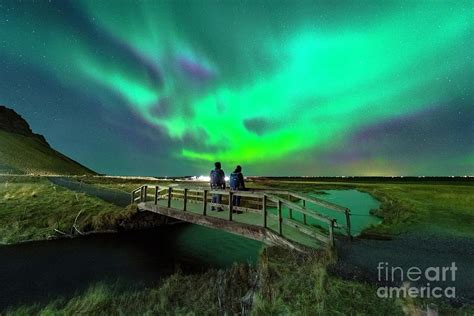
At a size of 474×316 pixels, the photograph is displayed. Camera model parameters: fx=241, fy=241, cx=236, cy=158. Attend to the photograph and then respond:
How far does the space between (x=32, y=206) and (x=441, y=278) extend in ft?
82.3

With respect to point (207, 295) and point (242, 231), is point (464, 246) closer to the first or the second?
point (242, 231)

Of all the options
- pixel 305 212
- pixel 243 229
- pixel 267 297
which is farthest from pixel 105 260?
pixel 305 212

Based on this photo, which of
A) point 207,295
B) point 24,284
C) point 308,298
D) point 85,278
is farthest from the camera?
point 85,278

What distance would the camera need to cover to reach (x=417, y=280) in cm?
570

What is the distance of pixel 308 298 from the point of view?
16.7 feet

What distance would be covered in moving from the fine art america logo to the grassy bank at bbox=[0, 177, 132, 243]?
16496mm

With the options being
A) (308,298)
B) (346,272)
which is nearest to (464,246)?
(346,272)

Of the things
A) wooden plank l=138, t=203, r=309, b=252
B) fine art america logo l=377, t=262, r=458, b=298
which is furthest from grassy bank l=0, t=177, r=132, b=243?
fine art america logo l=377, t=262, r=458, b=298

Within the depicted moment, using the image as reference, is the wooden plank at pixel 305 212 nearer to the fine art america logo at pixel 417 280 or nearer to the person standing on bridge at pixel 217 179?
the fine art america logo at pixel 417 280

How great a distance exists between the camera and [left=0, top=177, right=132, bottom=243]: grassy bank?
578 inches

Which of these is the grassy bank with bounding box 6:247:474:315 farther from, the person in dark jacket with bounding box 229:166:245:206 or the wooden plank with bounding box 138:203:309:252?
the person in dark jacket with bounding box 229:166:245:206

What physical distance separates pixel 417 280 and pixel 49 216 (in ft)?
68.4

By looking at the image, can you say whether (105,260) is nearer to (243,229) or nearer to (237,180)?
(243,229)

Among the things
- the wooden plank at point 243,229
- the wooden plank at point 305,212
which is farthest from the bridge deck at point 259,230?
the wooden plank at point 305,212
